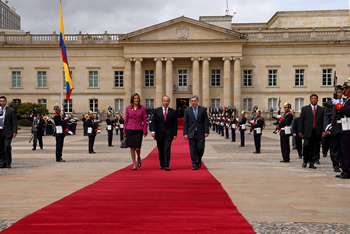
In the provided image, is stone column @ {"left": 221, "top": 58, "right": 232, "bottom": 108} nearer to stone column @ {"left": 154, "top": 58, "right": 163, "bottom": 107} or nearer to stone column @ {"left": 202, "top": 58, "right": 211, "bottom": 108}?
stone column @ {"left": 202, "top": 58, "right": 211, "bottom": 108}

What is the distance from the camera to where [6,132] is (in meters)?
13.5

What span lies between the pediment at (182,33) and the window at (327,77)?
40.3 feet

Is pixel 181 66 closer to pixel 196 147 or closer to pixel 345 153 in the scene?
pixel 196 147

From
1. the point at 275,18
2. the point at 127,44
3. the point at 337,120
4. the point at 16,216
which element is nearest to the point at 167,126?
the point at 337,120

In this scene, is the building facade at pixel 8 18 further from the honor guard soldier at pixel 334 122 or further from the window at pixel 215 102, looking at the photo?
the honor guard soldier at pixel 334 122

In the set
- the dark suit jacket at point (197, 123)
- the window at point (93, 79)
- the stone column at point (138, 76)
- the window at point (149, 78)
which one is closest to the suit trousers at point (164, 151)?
the dark suit jacket at point (197, 123)

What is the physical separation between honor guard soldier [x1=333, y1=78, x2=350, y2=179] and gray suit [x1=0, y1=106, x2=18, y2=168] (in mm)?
9048

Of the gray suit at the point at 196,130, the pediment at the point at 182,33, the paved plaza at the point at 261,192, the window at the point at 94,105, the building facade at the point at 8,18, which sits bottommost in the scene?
the paved plaza at the point at 261,192

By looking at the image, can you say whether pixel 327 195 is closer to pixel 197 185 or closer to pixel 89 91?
pixel 197 185

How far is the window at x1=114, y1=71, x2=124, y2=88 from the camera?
6316 cm

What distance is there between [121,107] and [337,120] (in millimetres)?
53280

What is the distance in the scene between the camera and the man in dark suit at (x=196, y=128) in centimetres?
1254

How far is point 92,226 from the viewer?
222 inches

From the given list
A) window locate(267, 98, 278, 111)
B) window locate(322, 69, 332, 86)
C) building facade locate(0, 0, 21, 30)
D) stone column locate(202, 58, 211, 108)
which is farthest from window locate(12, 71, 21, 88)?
building facade locate(0, 0, 21, 30)
